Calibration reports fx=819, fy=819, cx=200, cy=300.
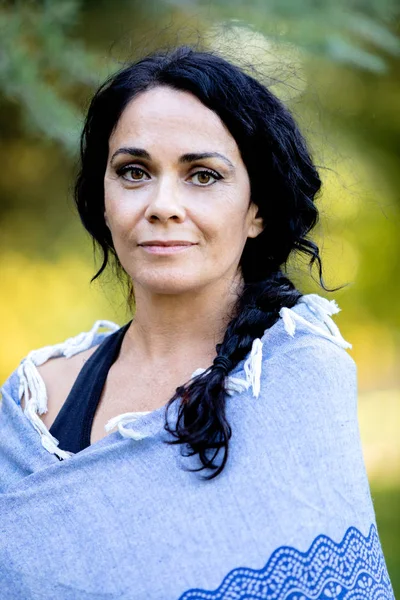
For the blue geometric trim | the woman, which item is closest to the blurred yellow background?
the woman

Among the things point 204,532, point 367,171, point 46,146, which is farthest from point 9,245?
point 204,532

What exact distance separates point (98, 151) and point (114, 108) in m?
0.14

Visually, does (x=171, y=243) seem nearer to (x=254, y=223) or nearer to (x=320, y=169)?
(x=254, y=223)

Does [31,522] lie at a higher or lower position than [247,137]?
lower

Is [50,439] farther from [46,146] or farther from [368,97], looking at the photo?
[368,97]

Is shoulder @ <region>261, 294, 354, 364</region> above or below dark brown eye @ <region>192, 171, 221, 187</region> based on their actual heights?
below

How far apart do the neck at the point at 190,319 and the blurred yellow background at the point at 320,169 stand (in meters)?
1.29

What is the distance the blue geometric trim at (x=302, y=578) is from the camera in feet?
5.00

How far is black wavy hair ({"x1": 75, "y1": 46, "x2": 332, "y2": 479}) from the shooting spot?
1681 millimetres

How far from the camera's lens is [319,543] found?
156 cm

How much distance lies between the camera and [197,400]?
169cm

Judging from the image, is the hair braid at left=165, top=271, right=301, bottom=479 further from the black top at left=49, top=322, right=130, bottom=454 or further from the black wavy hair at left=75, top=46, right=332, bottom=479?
the black top at left=49, top=322, right=130, bottom=454

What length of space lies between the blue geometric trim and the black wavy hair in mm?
203

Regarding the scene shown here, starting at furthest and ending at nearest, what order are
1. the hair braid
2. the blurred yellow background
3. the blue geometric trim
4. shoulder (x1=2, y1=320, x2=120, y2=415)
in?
the blurred yellow background → shoulder (x1=2, y1=320, x2=120, y2=415) → the hair braid → the blue geometric trim
